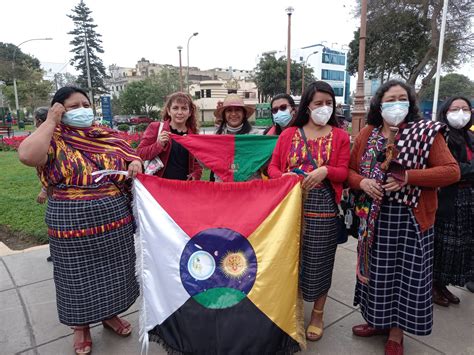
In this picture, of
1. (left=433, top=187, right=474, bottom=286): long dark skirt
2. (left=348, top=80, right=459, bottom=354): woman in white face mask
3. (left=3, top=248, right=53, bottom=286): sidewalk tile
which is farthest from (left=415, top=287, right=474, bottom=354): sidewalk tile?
(left=3, top=248, right=53, bottom=286): sidewalk tile

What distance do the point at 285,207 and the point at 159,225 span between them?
2.81 feet

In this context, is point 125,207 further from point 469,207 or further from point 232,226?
point 469,207

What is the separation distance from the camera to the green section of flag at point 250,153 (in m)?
2.98

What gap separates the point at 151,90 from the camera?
146ft

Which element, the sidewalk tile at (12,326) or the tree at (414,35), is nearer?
the sidewalk tile at (12,326)

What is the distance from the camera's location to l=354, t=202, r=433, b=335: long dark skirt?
224 cm

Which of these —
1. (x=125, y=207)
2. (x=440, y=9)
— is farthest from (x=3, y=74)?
(x=125, y=207)

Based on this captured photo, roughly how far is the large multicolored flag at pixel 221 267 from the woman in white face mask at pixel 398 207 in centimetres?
52

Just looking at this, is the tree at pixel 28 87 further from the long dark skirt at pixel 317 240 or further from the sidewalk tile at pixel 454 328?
the sidewalk tile at pixel 454 328

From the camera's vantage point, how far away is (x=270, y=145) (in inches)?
118

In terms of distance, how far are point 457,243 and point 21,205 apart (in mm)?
6427

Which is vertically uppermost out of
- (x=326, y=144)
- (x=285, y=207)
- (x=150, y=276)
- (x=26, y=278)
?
(x=326, y=144)

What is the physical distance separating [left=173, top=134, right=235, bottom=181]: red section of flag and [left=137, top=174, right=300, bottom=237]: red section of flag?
2.21 ft

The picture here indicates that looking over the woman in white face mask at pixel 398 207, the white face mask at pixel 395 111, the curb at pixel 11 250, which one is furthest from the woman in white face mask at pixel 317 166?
the curb at pixel 11 250
